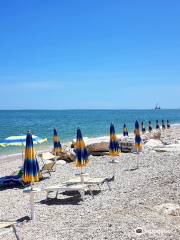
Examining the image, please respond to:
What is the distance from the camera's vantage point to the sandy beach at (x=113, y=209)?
7516mm

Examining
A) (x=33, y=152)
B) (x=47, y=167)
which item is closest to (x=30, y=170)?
(x=33, y=152)

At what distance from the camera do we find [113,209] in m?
9.00

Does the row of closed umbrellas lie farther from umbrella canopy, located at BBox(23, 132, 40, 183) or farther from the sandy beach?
the sandy beach

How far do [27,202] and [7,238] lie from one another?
338cm

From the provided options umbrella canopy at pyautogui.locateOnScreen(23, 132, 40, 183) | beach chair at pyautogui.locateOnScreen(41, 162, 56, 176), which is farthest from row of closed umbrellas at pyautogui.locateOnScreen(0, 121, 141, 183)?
beach chair at pyautogui.locateOnScreen(41, 162, 56, 176)

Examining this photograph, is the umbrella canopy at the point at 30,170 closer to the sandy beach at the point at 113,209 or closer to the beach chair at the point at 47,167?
the sandy beach at the point at 113,209

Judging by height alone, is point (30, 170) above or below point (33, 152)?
below

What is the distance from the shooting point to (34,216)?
9.45 m

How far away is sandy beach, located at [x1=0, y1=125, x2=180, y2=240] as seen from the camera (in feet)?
24.7

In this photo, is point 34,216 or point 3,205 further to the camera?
point 3,205

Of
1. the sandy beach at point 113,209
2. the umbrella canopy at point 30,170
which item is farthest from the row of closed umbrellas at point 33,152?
the sandy beach at point 113,209

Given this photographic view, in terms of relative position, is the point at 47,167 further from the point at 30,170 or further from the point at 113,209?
the point at 113,209

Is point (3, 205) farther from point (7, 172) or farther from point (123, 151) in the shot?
point (123, 151)

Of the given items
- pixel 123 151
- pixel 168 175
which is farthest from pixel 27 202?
pixel 123 151
